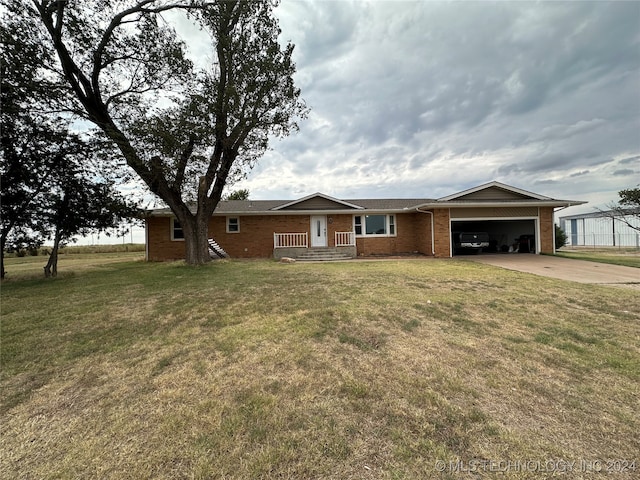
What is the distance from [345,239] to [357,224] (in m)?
1.25

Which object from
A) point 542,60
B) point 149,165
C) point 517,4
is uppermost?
point 517,4

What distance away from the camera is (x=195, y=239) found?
39.9ft

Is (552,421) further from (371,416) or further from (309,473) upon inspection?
(309,473)

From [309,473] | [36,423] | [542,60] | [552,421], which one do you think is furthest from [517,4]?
[36,423]

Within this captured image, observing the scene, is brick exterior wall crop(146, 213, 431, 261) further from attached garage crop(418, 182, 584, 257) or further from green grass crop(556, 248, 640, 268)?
green grass crop(556, 248, 640, 268)

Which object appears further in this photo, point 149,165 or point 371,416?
point 149,165

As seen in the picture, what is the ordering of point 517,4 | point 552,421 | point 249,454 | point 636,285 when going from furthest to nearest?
point 517,4, point 636,285, point 552,421, point 249,454

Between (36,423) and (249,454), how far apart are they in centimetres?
197

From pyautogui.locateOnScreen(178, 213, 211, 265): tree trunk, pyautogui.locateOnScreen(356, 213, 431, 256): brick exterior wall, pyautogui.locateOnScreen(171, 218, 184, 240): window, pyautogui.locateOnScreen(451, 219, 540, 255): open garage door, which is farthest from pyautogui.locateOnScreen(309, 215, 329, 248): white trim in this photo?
pyautogui.locateOnScreen(451, 219, 540, 255): open garage door

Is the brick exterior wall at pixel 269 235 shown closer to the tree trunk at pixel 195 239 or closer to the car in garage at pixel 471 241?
the car in garage at pixel 471 241

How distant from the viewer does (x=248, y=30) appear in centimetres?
1020

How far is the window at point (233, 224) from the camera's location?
53.3 ft

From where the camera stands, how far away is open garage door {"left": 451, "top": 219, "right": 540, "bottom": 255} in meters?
16.7

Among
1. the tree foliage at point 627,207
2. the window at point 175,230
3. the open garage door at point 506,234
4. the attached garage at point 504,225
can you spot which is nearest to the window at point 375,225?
the attached garage at point 504,225
